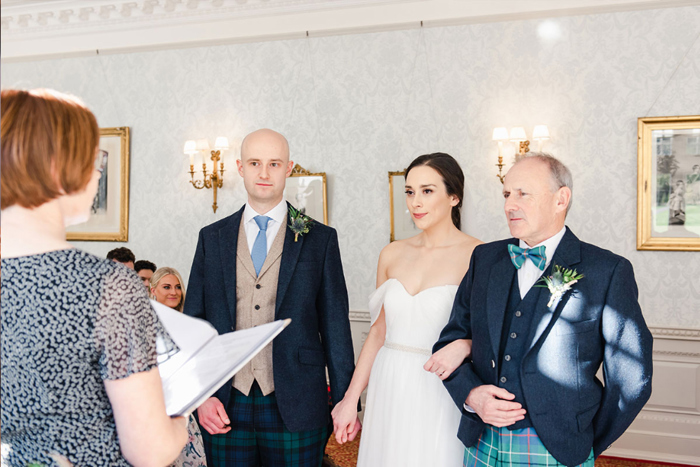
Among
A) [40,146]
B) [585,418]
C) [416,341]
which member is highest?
[40,146]

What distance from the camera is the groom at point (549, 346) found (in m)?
1.88

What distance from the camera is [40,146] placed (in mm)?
1088

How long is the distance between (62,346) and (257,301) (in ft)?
4.25

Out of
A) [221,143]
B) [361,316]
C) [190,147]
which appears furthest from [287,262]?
[190,147]

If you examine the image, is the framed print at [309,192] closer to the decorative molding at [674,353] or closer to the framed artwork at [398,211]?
the framed artwork at [398,211]

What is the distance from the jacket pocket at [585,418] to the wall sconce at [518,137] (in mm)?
2982

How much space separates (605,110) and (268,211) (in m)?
3.29

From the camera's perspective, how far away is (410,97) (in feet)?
16.6

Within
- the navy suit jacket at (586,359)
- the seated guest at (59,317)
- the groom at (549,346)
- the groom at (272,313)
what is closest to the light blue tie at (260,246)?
the groom at (272,313)

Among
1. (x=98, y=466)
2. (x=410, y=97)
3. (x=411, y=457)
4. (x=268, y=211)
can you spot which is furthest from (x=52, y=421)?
(x=410, y=97)

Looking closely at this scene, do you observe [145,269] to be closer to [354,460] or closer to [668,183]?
[354,460]

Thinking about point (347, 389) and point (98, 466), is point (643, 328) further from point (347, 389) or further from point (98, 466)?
point (98, 466)

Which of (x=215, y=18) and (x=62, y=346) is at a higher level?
(x=215, y=18)

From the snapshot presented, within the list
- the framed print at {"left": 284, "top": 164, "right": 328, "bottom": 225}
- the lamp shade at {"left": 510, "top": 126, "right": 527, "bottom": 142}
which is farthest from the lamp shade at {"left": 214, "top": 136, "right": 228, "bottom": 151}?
the lamp shade at {"left": 510, "top": 126, "right": 527, "bottom": 142}
